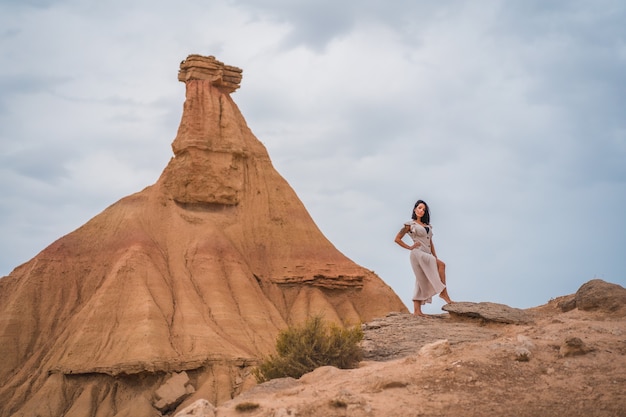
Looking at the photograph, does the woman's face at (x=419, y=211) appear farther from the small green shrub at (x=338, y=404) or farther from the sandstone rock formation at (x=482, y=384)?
the small green shrub at (x=338, y=404)

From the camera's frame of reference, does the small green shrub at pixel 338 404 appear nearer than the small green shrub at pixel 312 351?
Yes

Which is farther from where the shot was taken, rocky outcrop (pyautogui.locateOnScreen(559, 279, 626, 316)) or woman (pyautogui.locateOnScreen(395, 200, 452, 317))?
woman (pyautogui.locateOnScreen(395, 200, 452, 317))

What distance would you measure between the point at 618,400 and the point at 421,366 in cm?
280

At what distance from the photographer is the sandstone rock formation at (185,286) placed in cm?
4272

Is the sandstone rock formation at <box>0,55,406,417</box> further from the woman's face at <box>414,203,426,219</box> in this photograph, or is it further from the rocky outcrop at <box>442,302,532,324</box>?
the woman's face at <box>414,203,426,219</box>

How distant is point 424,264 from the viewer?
59.8 feet

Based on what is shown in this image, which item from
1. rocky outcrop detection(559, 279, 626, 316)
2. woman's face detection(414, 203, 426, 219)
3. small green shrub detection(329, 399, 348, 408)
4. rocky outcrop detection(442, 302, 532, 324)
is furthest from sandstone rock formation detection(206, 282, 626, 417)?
woman's face detection(414, 203, 426, 219)

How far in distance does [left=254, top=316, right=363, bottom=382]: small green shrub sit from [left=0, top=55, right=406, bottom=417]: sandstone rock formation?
22962mm

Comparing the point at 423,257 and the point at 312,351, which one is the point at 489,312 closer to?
the point at 423,257

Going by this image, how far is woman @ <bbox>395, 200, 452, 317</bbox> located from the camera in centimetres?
1822

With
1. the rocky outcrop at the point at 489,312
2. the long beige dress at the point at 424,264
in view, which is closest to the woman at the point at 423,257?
the long beige dress at the point at 424,264

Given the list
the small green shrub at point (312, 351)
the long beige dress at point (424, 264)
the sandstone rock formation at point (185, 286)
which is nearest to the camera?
the small green shrub at point (312, 351)

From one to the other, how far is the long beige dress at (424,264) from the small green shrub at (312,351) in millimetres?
1951

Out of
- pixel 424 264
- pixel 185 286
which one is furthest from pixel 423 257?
A: pixel 185 286
